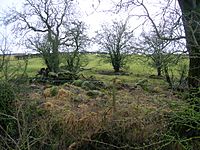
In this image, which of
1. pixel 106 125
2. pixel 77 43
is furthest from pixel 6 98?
pixel 77 43

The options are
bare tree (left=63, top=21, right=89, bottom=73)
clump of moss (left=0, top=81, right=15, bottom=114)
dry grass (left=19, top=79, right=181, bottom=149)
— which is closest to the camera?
dry grass (left=19, top=79, right=181, bottom=149)

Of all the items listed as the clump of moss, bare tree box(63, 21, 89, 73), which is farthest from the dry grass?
bare tree box(63, 21, 89, 73)

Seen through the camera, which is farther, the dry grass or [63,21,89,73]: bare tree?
[63,21,89,73]: bare tree

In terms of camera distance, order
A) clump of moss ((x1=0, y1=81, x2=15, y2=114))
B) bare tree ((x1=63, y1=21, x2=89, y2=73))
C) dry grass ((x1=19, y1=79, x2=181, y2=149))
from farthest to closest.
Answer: bare tree ((x1=63, y1=21, x2=89, y2=73)), clump of moss ((x1=0, y1=81, x2=15, y2=114)), dry grass ((x1=19, y1=79, x2=181, y2=149))

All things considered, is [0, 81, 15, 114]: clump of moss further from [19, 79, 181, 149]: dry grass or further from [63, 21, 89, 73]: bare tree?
[63, 21, 89, 73]: bare tree

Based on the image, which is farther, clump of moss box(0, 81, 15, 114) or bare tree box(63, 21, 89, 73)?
bare tree box(63, 21, 89, 73)

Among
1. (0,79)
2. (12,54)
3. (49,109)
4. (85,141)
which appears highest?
(12,54)

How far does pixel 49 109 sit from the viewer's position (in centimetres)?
1081

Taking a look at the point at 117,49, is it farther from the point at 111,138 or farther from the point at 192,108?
the point at 192,108

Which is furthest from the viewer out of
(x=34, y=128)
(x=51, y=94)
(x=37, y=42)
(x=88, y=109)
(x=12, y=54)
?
(x=37, y=42)

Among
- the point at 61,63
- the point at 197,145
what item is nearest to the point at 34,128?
the point at 197,145

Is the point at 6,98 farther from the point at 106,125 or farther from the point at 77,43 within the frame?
the point at 77,43

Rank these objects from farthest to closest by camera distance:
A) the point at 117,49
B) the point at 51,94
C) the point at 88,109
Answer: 1. the point at 117,49
2. the point at 51,94
3. the point at 88,109

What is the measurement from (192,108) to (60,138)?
534 cm
